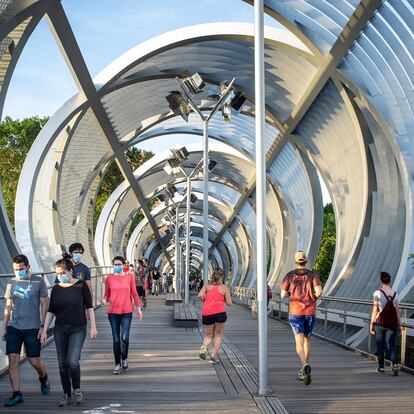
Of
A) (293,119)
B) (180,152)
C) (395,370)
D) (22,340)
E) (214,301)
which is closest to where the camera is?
(22,340)

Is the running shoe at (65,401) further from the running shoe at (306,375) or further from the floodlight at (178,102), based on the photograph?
the floodlight at (178,102)

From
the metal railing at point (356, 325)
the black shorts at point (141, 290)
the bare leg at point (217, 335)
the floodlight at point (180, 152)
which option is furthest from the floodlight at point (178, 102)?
the bare leg at point (217, 335)

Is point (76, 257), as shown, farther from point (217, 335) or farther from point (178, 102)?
point (178, 102)

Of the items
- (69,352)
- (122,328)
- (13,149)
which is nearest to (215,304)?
(122,328)

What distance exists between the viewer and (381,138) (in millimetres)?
19344

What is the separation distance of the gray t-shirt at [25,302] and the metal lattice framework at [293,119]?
5.73 meters

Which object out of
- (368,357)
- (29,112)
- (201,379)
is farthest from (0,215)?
(29,112)

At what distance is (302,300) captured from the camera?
896 centimetres

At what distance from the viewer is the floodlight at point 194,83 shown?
18.7m

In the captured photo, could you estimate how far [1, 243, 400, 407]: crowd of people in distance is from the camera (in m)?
7.35

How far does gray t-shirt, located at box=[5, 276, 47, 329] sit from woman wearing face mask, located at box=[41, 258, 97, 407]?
145mm

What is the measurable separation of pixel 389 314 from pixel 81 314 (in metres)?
4.58

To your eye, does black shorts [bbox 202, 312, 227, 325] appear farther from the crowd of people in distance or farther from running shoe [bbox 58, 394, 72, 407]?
running shoe [bbox 58, 394, 72, 407]

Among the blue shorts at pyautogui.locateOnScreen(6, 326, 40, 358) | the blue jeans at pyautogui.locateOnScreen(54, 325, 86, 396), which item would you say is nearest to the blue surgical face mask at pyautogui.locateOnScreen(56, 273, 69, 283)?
the blue jeans at pyautogui.locateOnScreen(54, 325, 86, 396)
